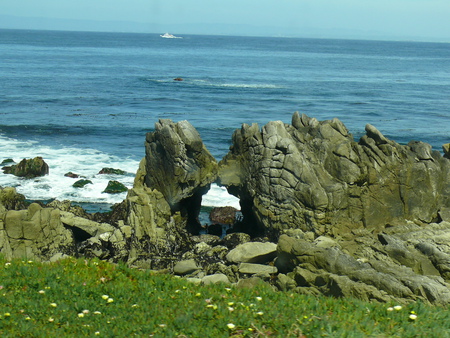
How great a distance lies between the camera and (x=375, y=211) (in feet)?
74.8

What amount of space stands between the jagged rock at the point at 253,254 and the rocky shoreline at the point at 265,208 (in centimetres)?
4

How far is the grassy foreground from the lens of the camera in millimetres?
9930

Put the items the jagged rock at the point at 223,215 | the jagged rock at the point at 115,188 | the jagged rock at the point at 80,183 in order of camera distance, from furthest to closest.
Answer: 1. the jagged rock at the point at 80,183
2. the jagged rock at the point at 115,188
3. the jagged rock at the point at 223,215

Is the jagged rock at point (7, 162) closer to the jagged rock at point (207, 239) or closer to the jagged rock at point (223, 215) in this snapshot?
the jagged rock at point (223, 215)

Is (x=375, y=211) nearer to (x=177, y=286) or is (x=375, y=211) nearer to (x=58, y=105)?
(x=177, y=286)

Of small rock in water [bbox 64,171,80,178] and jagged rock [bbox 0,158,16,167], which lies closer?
small rock in water [bbox 64,171,80,178]

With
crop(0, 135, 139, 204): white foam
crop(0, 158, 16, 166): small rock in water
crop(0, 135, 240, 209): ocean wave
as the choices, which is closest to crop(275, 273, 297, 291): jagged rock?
crop(0, 135, 240, 209): ocean wave

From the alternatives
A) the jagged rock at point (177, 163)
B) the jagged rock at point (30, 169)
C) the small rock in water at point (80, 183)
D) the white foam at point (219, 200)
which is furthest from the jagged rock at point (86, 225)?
the jagged rock at point (30, 169)

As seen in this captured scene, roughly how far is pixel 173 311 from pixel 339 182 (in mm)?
13060

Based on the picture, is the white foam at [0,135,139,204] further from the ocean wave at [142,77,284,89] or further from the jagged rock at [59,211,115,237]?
the ocean wave at [142,77,284,89]

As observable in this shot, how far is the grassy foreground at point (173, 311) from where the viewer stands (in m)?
9.93

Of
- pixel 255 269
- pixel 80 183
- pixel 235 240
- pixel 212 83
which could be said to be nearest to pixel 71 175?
pixel 80 183

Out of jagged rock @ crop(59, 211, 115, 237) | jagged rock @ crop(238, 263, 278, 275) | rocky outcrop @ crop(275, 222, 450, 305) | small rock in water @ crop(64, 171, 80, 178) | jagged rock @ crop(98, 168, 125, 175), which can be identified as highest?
rocky outcrop @ crop(275, 222, 450, 305)

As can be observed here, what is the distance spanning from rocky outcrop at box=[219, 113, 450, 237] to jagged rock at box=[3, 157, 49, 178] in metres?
16.3
